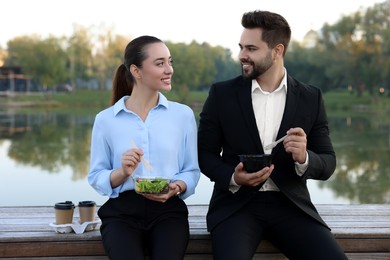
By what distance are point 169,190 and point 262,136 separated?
491mm

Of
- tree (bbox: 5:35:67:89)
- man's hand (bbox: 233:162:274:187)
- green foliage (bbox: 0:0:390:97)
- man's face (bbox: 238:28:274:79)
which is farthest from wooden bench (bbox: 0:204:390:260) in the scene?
tree (bbox: 5:35:67:89)

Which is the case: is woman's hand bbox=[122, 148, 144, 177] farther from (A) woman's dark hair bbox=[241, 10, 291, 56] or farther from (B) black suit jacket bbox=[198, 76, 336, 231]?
(A) woman's dark hair bbox=[241, 10, 291, 56]

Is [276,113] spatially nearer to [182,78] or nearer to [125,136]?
[125,136]

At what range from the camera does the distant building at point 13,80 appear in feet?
166

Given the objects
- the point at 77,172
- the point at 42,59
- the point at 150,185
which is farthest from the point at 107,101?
the point at 150,185

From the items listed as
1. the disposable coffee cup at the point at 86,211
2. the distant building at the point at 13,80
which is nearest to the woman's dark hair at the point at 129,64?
the disposable coffee cup at the point at 86,211

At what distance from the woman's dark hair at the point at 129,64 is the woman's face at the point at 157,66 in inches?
0.9

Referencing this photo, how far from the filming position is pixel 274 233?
2.80 meters

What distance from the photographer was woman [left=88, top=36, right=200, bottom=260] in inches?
106

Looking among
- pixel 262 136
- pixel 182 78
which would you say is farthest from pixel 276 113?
pixel 182 78

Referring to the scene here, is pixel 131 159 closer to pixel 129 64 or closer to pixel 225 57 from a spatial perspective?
pixel 129 64

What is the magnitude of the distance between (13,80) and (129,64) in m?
51.0

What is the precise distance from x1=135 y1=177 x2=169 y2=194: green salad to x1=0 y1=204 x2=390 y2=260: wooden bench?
42 centimetres

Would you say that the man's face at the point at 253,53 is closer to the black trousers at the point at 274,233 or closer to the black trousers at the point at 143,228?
the black trousers at the point at 274,233
